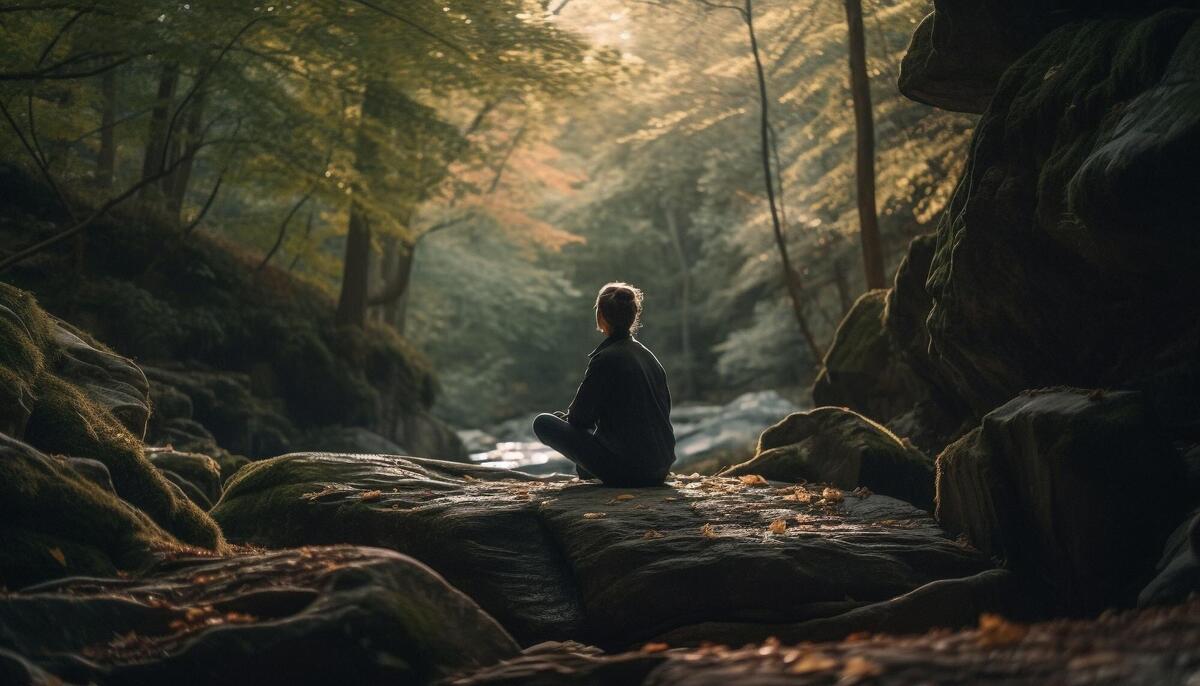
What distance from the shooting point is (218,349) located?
16219mm

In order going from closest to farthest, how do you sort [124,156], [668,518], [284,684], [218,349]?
[284,684] < [668,518] < [218,349] < [124,156]

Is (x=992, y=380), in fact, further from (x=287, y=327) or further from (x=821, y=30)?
(x=287, y=327)

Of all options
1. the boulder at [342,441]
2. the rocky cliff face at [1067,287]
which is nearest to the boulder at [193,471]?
the rocky cliff face at [1067,287]

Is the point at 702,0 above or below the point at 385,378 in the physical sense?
above

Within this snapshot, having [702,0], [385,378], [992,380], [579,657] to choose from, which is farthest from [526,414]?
[579,657]

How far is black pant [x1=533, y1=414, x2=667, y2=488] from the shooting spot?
789 centimetres

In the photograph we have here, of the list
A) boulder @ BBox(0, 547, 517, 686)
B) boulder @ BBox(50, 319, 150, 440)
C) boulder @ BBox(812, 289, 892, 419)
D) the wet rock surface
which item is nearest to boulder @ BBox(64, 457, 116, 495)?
boulder @ BBox(0, 547, 517, 686)

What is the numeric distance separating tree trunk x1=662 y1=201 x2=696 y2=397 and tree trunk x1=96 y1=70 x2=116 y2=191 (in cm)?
2500

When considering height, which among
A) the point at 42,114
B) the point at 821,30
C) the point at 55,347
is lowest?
the point at 55,347

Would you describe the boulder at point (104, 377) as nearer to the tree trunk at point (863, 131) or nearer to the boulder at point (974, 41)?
the boulder at point (974, 41)

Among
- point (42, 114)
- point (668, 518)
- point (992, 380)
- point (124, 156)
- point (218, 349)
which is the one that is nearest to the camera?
point (668, 518)

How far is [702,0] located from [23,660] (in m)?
15.7

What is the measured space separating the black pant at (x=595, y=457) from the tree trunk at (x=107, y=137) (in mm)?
10233

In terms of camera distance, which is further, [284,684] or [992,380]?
[992,380]
